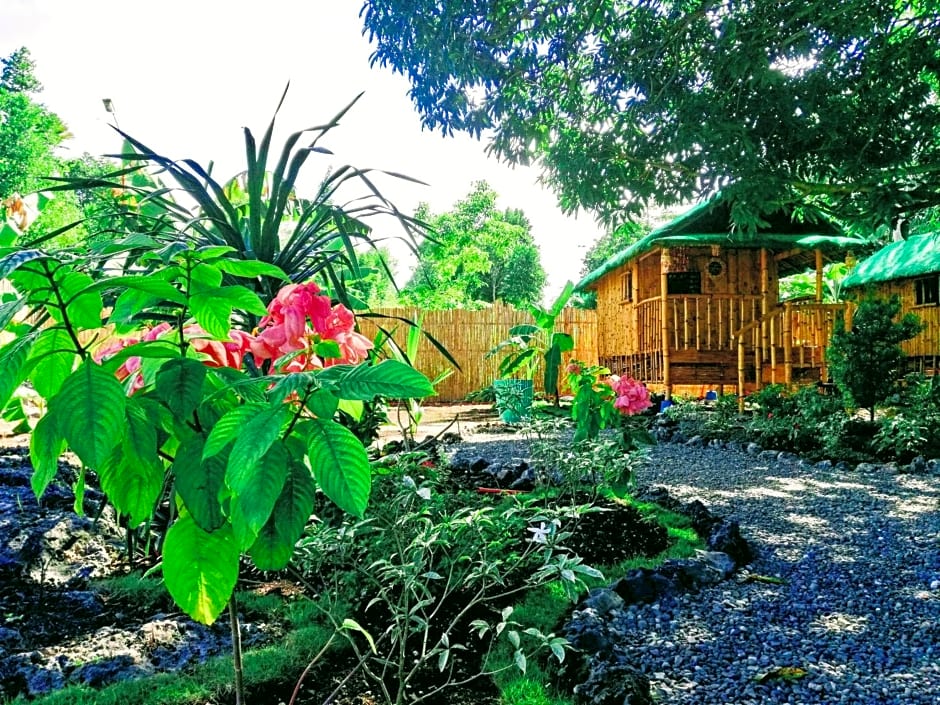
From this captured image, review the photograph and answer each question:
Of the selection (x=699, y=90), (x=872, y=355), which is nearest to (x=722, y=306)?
(x=872, y=355)

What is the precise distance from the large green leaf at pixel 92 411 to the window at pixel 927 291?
671 inches

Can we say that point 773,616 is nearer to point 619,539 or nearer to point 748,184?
point 619,539

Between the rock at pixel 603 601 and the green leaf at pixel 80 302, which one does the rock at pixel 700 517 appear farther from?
the green leaf at pixel 80 302

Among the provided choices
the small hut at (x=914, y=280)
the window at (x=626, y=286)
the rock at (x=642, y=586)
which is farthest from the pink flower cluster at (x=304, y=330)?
the small hut at (x=914, y=280)

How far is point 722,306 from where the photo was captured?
478 inches

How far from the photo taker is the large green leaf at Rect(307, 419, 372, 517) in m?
0.69

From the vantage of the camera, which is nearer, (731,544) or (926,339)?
(731,544)

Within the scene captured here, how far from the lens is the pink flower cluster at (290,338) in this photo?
39.4 inches

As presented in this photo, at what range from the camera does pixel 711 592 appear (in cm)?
274

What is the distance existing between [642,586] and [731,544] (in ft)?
2.66

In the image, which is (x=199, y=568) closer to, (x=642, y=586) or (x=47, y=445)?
(x=47, y=445)

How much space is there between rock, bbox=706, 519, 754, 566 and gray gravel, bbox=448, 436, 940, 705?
61 mm

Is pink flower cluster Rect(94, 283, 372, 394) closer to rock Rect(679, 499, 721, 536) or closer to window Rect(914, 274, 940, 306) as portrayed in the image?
rock Rect(679, 499, 721, 536)

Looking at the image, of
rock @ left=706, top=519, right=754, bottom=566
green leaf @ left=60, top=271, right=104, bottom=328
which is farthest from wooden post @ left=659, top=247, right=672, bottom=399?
green leaf @ left=60, top=271, right=104, bottom=328
